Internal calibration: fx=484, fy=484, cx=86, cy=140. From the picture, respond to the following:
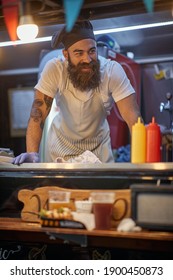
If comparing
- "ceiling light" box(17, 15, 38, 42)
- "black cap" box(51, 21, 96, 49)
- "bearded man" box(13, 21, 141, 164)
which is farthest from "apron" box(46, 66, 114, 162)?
"ceiling light" box(17, 15, 38, 42)

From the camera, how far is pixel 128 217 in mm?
2381

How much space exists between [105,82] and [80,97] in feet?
0.66

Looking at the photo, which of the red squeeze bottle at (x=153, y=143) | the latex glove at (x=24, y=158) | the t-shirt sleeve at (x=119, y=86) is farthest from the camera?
the t-shirt sleeve at (x=119, y=86)

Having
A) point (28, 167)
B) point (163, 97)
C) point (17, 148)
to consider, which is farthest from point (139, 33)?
point (28, 167)

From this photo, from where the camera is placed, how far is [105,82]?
3279mm

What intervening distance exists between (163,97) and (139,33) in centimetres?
66

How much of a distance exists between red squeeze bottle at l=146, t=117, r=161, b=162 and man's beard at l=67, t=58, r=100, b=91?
0.88 meters

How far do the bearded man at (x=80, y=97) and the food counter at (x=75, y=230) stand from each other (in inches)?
18.0

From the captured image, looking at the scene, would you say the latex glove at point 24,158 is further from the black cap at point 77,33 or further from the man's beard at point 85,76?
the black cap at point 77,33

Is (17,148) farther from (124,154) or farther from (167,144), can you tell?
(167,144)

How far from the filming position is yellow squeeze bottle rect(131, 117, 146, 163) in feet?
8.17

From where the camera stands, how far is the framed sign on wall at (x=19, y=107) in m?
4.39

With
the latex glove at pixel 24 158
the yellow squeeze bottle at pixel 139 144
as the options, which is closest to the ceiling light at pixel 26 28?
the latex glove at pixel 24 158

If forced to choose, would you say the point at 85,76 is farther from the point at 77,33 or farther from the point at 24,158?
the point at 24,158
